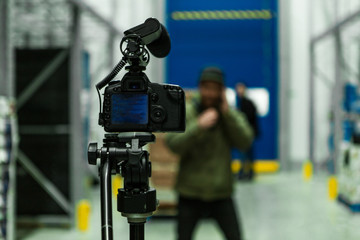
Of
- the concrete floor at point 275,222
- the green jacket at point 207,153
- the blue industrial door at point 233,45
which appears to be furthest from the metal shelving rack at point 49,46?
the blue industrial door at point 233,45

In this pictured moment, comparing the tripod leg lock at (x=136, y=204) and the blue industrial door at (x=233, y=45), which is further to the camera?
the blue industrial door at (x=233, y=45)

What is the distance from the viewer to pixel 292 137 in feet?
39.4

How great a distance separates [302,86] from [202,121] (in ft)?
31.1

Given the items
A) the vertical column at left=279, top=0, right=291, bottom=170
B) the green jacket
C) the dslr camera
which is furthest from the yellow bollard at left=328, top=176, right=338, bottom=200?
the dslr camera

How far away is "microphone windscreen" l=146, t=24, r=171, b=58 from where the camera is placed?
1.57 metres

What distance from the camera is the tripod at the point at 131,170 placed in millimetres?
1456

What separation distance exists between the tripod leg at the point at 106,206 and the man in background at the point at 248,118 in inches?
325

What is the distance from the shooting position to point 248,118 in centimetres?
952

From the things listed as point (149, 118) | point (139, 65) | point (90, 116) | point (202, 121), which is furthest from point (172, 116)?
point (90, 116)

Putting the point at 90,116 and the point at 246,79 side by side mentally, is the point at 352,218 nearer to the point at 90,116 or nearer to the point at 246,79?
the point at 90,116

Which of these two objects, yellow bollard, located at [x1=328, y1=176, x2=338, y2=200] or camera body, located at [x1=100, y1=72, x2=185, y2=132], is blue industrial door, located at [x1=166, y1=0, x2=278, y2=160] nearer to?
yellow bollard, located at [x1=328, y1=176, x2=338, y2=200]

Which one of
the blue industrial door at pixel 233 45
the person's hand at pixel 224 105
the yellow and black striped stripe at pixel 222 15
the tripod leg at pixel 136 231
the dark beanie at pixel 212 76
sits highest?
the yellow and black striped stripe at pixel 222 15

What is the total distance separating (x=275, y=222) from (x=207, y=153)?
11.0 feet

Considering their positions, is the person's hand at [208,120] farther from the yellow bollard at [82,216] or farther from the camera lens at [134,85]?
the yellow bollard at [82,216]
